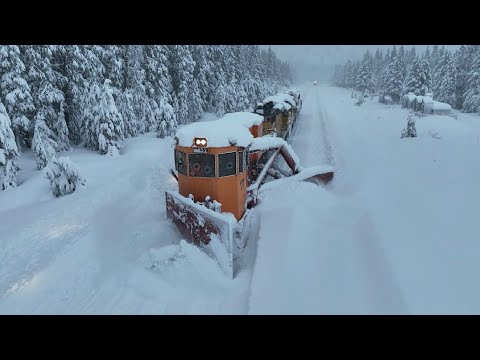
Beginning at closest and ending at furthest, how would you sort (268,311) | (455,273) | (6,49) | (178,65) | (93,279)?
(268,311) < (455,273) < (93,279) < (6,49) < (178,65)

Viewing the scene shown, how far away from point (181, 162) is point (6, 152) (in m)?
8.68

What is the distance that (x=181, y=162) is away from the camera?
974 centimetres

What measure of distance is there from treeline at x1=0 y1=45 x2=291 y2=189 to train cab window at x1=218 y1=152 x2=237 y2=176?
31.6 ft

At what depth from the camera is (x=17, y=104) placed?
16750 millimetres

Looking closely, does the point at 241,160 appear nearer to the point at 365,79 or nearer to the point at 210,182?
the point at 210,182

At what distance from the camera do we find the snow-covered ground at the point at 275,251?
22.3 feet

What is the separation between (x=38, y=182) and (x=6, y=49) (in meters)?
6.65

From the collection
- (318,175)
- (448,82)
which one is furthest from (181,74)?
Result: (448,82)

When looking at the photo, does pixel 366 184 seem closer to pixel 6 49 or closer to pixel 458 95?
pixel 6 49

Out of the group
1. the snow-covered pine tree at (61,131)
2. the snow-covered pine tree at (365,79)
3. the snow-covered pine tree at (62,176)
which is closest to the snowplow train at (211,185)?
the snow-covered pine tree at (62,176)

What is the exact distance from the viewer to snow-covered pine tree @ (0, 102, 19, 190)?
44.1 ft

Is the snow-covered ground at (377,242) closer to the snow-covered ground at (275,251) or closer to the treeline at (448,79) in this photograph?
the snow-covered ground at (275,251)

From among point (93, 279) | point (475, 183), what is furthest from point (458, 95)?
point (93, 279)

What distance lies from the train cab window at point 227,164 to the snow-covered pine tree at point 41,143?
1085 centimetres
